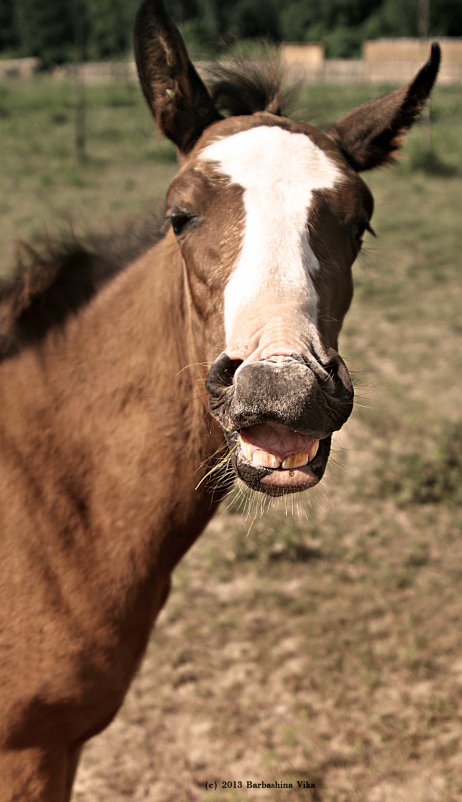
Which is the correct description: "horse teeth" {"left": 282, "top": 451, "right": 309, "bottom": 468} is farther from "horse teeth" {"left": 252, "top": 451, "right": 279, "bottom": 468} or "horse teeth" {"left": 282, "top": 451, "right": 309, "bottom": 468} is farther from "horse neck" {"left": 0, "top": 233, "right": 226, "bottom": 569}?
"horse neck" {"left": 0, "top": 233, "right": 226, "bottom": 569}

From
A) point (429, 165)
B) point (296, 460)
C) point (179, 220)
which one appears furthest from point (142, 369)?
point (429, 165)

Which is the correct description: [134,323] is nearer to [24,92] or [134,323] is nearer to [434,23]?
[24,92]

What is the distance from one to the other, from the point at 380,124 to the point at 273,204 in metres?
0.66

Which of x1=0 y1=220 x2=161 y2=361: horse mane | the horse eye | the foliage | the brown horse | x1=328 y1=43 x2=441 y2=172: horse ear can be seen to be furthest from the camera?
the foliage

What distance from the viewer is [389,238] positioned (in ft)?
37.1

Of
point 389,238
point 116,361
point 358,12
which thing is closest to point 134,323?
point 116,361

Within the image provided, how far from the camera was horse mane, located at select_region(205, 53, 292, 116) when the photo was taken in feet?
8.11

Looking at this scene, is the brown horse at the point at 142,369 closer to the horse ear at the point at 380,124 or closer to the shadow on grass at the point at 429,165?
the horse ear at the point at 380,124

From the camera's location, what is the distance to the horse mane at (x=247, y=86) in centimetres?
247

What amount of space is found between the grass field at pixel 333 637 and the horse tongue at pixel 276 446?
37cm

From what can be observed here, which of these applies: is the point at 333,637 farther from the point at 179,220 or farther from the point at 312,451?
the point at 179,220

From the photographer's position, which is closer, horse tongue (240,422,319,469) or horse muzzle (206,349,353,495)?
horse muzzle (206,349,353,495)

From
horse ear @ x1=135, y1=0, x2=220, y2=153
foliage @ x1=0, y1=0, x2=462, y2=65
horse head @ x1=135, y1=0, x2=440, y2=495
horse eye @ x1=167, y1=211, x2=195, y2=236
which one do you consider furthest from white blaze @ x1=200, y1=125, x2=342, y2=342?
foliage @ x1=0, y1=0, x2=462, y2=65

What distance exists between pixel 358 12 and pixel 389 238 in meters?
A: 49.0
